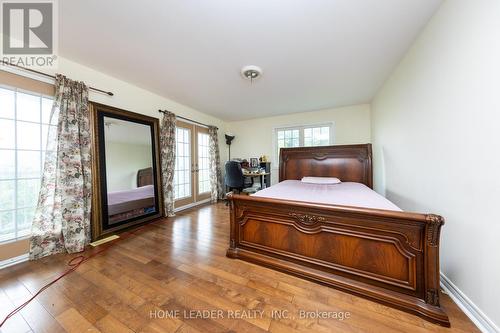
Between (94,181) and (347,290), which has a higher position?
(94,181)

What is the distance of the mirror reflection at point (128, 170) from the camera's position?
2490 millimetres

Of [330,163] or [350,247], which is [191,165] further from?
[350,247]

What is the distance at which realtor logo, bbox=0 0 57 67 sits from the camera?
1.48m

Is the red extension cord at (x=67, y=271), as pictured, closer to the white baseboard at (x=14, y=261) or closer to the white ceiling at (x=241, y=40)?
the white baseboard at (x=14, y=261)

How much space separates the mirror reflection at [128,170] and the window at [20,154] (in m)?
0.61

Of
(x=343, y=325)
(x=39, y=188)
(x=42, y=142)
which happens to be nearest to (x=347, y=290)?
(x=343, y=325)

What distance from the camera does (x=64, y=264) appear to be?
177cm

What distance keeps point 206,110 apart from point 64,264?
3492 mm

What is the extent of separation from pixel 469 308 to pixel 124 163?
389cm

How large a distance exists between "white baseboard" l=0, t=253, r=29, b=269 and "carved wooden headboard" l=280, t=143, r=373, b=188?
3701mm

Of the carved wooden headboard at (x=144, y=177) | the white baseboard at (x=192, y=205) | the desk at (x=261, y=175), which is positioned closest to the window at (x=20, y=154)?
the carved wooden headboard at (x=144, y=177)

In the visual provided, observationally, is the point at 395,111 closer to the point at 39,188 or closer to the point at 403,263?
the point at 403,263

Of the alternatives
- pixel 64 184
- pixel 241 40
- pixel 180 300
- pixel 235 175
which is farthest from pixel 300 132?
pixel 64 184

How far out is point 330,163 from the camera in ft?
10.8
